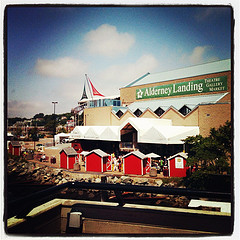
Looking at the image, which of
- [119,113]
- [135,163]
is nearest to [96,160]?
[135,163]

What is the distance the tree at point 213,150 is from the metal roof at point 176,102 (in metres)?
0.39

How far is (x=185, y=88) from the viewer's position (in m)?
3.05

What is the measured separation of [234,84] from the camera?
1655mm

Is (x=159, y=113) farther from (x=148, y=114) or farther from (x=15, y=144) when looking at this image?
(x=15, y=144)

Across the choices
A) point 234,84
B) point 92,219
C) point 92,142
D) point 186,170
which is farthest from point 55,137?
point 234,84

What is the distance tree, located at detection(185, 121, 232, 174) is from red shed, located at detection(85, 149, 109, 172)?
1.34 meters

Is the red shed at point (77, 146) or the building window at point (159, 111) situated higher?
the building window at point (159, 111)

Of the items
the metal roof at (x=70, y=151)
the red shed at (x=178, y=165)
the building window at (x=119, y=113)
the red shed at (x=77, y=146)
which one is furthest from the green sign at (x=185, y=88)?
the metal roof at (x=70, y=151)

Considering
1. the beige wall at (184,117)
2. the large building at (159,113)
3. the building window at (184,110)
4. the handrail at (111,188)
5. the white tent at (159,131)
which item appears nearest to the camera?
the handrail at (111,188)

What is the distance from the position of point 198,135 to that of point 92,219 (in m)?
1.72

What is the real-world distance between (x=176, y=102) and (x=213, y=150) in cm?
95

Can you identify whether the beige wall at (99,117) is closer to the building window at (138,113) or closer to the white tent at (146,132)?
the white tent at (146,132)

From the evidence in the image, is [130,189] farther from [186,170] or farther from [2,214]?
[186,170]

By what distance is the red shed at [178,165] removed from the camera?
2.88 meters
